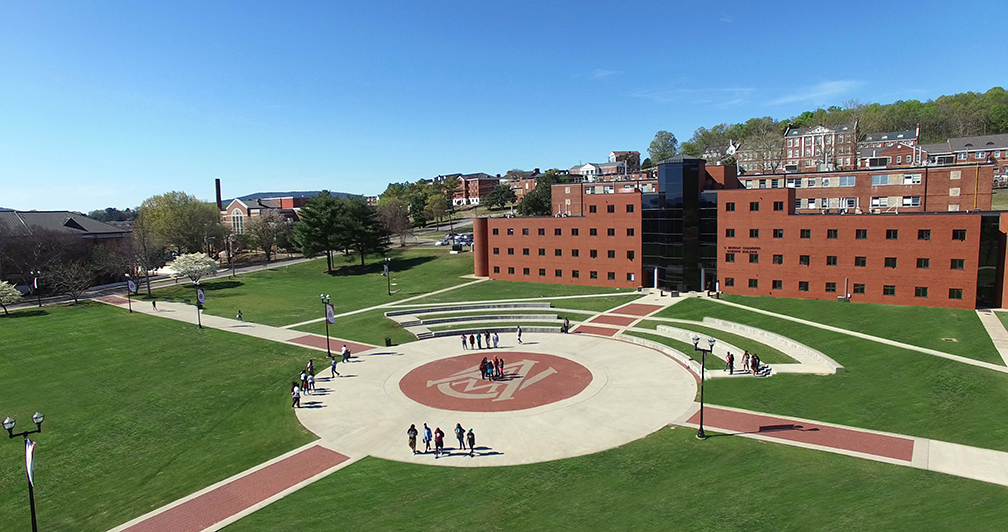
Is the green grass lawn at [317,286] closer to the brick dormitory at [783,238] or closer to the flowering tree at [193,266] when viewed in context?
the flowering tree at [193,266]

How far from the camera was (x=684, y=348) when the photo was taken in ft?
125

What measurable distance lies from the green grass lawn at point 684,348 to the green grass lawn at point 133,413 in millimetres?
24375

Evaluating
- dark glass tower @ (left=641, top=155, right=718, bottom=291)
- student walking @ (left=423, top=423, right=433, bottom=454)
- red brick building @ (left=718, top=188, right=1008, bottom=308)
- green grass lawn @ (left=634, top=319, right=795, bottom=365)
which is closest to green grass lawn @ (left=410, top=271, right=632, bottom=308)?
dark glass tower @ (left=641, top=155, right=718, bottom=291)

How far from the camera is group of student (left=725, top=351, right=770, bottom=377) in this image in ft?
106

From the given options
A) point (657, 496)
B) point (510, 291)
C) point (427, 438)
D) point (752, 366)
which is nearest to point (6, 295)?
point (510, 291)

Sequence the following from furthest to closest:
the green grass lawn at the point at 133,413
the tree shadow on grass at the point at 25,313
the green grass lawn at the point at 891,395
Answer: the tree shadow on grass at the point at 25,313
the green grass lawn at the point at 891,395
the green grass lawn at the point at 133,413

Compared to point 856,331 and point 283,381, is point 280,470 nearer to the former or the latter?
point 283,381

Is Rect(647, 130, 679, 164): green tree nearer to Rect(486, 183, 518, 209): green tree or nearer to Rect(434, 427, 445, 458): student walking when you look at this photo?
Rect(486, 183, 518, 209): green tree

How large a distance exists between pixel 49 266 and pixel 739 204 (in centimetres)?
8495

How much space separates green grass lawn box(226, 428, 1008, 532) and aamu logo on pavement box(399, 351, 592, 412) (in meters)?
6.96

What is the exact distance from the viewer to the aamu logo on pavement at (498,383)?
99.1ft

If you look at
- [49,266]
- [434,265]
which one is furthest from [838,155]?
[49,266]

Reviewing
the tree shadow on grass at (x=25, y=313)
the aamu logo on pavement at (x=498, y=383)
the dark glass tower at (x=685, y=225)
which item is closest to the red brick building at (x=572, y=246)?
the dark glass tower at (x=685, y=225)

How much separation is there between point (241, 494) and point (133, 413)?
585 inches
